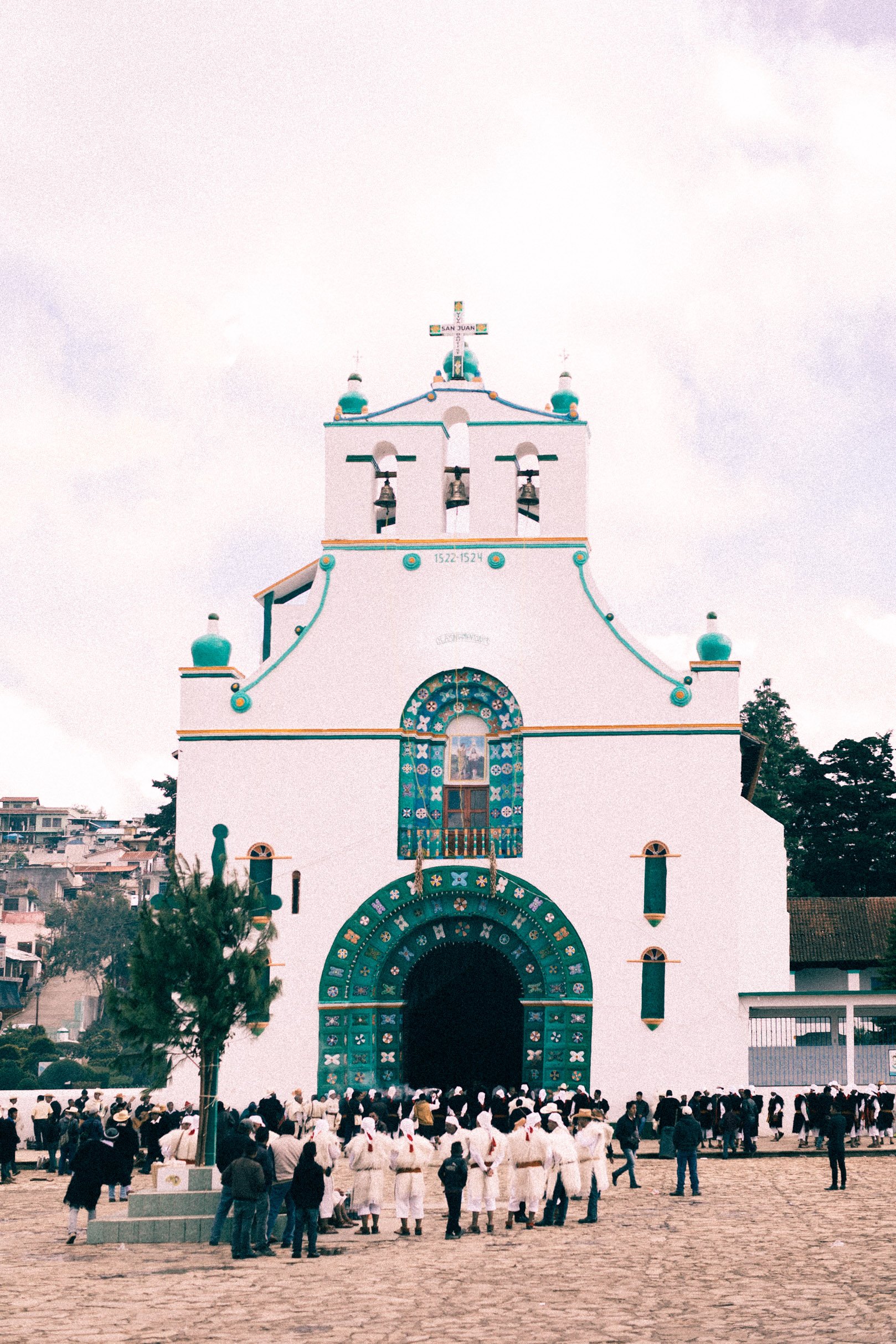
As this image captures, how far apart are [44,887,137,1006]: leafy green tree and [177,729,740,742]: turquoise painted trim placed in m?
62.5

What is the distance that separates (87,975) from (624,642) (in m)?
71.0

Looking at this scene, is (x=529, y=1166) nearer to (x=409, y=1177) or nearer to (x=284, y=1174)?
(x=409, y=1177)

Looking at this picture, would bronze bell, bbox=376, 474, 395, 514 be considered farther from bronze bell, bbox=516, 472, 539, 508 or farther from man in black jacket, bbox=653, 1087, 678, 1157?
man in black jacket, bbox=653, 1087, 678, 1157

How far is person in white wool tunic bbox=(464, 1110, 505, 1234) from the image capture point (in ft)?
72.8

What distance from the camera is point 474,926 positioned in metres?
35.8

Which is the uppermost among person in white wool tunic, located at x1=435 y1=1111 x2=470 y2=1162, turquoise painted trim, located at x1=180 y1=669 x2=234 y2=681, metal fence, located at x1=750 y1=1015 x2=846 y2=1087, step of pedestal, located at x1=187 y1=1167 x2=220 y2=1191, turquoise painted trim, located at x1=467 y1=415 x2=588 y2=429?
turquoise painted trim, located at x1=467 y1=415 x2=588 y2=429

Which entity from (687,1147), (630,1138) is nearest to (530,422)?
(630,1138)

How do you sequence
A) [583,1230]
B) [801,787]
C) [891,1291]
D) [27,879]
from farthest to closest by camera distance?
[27,879] → [801,787] → [583,1230] → [891,1291]

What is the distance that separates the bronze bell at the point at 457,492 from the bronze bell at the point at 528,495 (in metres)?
1.19

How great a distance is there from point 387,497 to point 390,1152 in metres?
19.0

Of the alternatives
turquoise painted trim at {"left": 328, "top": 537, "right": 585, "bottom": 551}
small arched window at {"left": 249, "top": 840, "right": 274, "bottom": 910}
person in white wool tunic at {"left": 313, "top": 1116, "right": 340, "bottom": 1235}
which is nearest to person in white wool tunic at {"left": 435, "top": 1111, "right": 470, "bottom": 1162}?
person in white wool tunic at {"left": 313, "top": 1116, "right": 340, "bottom": 1235}

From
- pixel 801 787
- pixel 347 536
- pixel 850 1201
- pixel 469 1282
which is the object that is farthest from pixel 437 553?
pixel 801 787

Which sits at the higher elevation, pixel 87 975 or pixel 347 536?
pixel 347 536

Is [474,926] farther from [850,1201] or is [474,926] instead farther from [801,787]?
[801,787]
